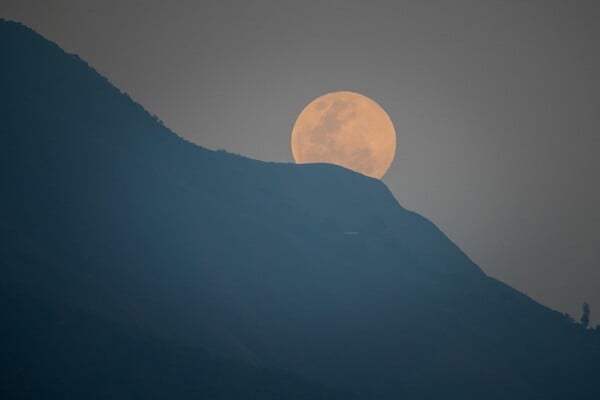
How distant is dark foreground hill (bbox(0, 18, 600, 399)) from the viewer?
86500mm

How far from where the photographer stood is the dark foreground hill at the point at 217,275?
86500mm

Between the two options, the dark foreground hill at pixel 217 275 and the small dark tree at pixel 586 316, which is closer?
the dark foreground hill at pixel 217 275

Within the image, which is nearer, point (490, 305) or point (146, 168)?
point (146, 168)

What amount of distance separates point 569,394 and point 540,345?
15803 millimetres

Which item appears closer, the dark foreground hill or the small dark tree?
the dark foreground hill

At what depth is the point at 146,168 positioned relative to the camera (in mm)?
135000

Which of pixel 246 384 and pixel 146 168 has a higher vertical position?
pixel 146 168

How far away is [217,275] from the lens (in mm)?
118812

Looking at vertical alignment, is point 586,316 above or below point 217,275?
above

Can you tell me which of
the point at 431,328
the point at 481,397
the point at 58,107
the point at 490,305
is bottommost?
the point at 481,397

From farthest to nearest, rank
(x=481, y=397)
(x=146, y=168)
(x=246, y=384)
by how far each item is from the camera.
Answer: (x=146, y=168)
(x=481, y=397)
(x=246, y=384)

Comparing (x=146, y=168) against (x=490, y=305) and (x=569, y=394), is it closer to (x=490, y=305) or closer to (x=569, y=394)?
(x=490, y=305)

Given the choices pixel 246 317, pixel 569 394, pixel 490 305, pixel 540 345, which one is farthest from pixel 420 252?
pixel 246 317

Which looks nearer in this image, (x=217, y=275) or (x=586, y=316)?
(x=217, y=275)
